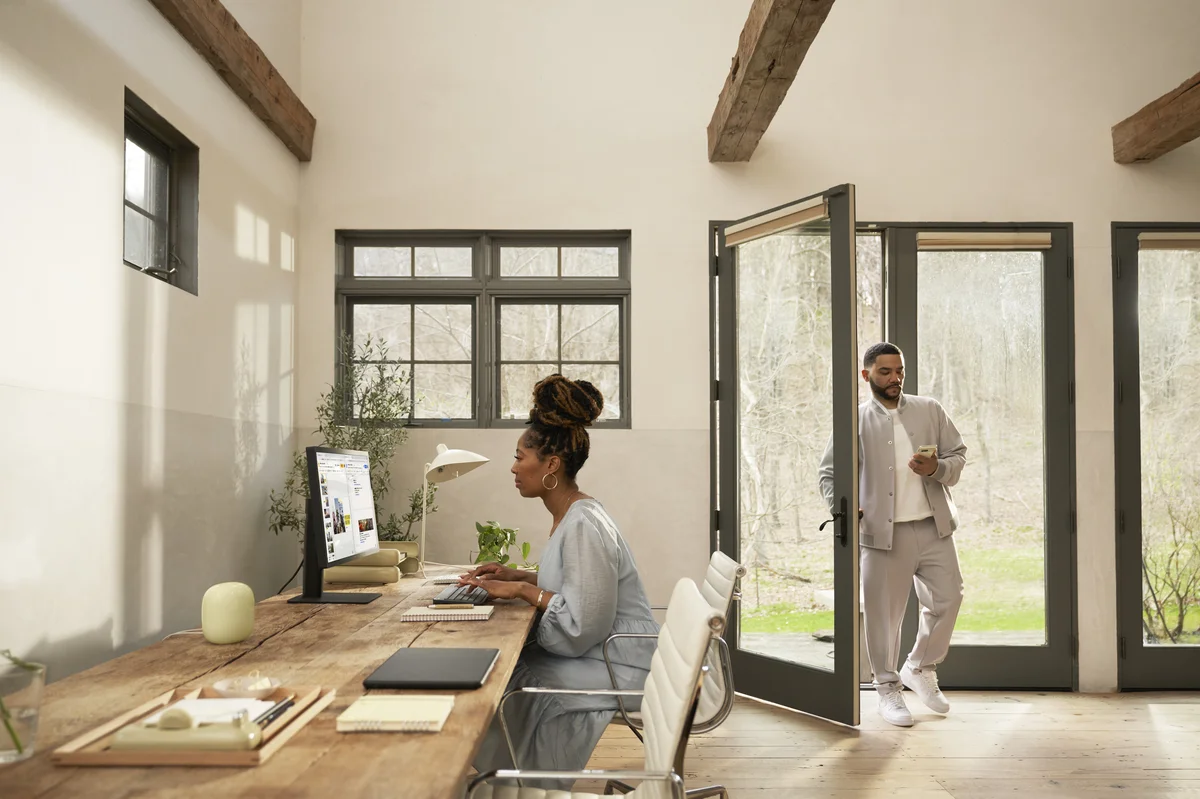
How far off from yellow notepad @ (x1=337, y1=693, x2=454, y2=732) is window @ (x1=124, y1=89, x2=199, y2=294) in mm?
2170

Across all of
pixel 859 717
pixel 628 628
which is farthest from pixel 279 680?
pixel 859 717

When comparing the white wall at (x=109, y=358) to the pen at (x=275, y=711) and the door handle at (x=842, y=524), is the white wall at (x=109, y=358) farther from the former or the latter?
the door handle at (x=842, y=524)

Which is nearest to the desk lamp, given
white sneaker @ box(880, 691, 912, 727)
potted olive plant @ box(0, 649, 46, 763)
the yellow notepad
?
the yellow notepad

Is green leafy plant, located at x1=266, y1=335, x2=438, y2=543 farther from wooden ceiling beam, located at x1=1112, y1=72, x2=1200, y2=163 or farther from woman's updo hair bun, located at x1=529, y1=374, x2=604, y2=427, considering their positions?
wooden ceiling beam, located at x1=1112, y1=72, x2=1200, y2=163

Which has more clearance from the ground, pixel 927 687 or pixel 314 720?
pixel 314 720

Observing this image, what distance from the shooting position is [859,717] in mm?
3887

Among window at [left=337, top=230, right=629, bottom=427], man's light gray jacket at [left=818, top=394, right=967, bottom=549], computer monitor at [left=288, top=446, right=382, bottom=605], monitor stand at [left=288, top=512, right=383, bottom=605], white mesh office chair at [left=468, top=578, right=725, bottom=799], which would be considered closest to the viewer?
white mesh office chair at [left=468, top=578, right=725, bottom=799]

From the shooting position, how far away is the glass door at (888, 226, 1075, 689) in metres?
4.54

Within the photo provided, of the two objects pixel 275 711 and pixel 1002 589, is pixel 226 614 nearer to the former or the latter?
pixel 275 711

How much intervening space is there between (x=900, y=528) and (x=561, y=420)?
224 cm

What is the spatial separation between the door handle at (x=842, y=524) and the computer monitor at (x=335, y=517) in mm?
2052

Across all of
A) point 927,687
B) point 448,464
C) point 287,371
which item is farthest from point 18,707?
point 927,687

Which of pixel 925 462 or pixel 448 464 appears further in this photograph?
pixel 925 462

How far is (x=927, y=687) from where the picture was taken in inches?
165
